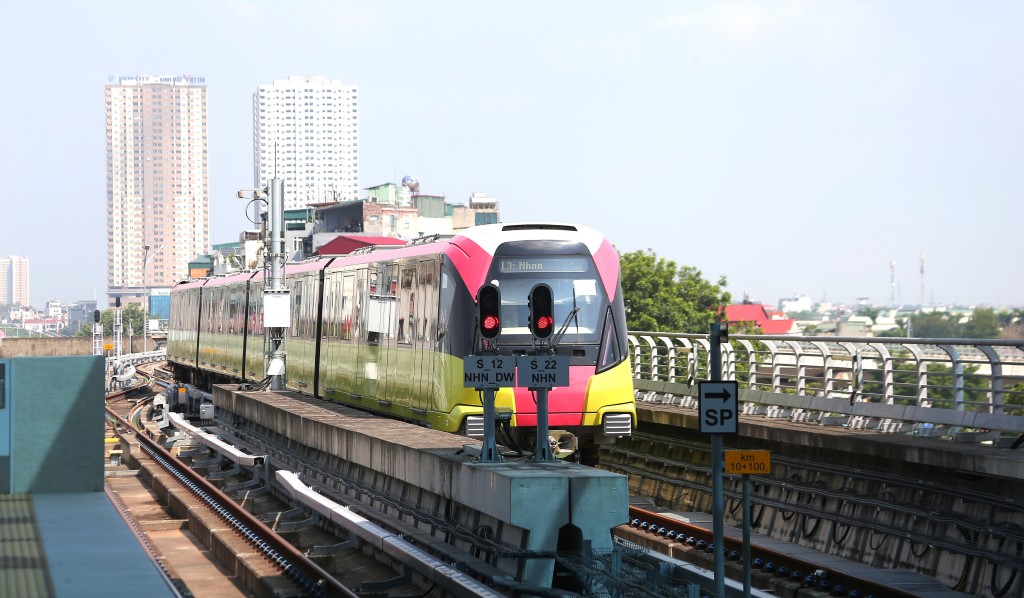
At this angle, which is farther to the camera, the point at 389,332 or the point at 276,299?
the point at 276,299

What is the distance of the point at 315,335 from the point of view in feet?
84.9

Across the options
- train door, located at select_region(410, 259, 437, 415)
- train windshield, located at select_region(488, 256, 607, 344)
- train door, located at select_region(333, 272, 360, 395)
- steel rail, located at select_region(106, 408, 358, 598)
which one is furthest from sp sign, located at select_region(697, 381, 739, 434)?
train door, located at select_region(333, 272, 360, 395)

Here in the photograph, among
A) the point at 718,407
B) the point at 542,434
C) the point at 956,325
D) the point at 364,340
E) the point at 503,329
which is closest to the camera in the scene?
the point at 718,407

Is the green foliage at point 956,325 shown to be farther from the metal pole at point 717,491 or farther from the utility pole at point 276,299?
the metal pole at point 717,491

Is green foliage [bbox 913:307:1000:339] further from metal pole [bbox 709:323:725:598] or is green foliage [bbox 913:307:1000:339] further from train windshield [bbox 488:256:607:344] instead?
metal pole [bbox 709:323:725:598]

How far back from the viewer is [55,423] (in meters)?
12.3

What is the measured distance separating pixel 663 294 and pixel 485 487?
2379 inches

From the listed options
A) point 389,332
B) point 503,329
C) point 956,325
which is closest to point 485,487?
point 503,329

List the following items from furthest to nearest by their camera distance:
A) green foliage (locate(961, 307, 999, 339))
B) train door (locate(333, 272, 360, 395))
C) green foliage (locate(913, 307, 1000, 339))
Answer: green foliage (locate(913, 307, 1000, 339)), green foliage (locate(961, 307, 999, 339)), train door (locate(333, 272, 360, 395))

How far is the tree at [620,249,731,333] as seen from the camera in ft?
235

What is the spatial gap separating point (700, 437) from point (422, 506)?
23.2 feet

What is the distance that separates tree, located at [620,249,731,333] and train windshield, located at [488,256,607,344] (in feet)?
176

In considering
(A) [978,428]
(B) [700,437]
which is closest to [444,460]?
(A) [978,428]

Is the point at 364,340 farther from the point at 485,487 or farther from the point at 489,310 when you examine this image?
the point at 485,487
